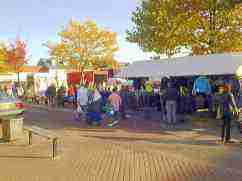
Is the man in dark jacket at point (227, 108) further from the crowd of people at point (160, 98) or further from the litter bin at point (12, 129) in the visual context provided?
the litter bin at point (12, 129)

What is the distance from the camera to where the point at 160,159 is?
794cm

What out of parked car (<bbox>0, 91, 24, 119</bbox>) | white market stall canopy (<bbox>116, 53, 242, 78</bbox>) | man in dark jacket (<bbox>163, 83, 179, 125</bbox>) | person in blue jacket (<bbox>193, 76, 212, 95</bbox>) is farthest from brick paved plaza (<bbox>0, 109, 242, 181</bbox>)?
person in blue jacket (<bbox>193, 76, 212, 95</bbox>)

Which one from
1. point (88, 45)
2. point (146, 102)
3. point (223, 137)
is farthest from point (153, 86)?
point (88, 45)

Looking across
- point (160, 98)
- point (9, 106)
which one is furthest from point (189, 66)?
point (9, 106)

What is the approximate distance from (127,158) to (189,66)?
8016 mm

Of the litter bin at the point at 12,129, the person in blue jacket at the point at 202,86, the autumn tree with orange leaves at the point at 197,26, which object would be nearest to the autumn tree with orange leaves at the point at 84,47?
the autumn tree with orange leaves at the point at 197,26

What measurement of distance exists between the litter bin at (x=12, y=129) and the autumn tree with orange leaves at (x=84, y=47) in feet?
114

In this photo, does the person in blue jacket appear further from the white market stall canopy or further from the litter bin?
the litter bin

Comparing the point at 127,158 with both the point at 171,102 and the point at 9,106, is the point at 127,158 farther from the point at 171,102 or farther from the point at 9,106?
the point at 171,102

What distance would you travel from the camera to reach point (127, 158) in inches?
319

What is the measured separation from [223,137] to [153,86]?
8.35 meters

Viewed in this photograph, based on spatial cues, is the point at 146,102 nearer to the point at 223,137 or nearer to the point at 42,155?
the point at 223,137

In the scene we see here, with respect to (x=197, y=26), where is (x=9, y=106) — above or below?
below

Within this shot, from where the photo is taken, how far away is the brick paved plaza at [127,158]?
6.70 metres
